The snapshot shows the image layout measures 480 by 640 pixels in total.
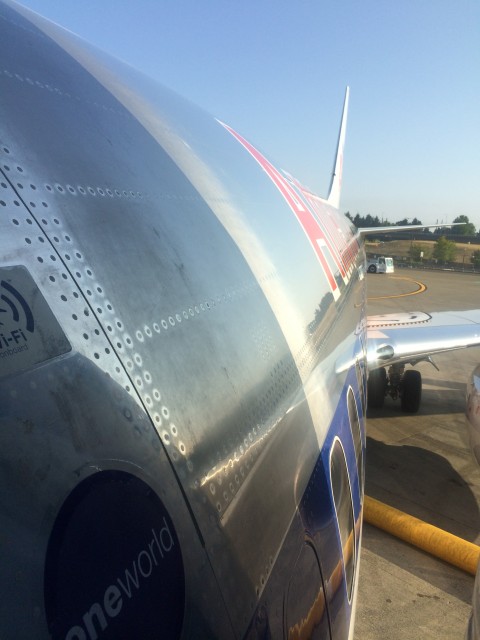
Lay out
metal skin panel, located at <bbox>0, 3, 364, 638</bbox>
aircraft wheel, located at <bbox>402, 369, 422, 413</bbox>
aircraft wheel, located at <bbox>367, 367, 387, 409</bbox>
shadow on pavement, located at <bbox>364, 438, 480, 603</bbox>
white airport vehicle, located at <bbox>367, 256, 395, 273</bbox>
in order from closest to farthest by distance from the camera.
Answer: metal skin panel, located at <bbox>0, 3, 364, 638</bbox> < shadow on pavement, located at <bbox>364, 438, 480, 603</bbox> < aircraft wheel, located at <bbox>402, 369, 422, 413</bbox> < aircraft wheel, located at <bbox>367, 367, 387, 409</bbox> < white airport vehicle, located at <bbox>367, 256, 395, 273</bbox>

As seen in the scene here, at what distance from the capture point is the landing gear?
1062 cm

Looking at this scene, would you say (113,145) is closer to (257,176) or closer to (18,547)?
(18,547)

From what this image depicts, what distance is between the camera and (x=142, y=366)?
157cm

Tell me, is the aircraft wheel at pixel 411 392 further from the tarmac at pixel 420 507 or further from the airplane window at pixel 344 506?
the airplane window at pixel 344 506

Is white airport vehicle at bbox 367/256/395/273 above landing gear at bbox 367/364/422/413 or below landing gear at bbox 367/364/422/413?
below

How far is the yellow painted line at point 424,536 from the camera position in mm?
→ 5730

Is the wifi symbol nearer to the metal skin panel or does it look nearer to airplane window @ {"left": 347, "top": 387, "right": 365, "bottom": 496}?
the metal skin panel

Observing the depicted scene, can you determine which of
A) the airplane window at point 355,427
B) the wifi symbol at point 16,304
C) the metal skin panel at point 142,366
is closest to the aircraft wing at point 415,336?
the airplane window at point 355,427

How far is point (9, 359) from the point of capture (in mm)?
1201

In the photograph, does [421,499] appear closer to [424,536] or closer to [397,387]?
[424,536]

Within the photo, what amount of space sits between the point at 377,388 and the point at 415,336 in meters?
1.44

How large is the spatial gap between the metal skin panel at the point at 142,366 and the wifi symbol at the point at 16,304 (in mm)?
92

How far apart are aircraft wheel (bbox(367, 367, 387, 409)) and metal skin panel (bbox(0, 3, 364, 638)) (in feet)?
27.0

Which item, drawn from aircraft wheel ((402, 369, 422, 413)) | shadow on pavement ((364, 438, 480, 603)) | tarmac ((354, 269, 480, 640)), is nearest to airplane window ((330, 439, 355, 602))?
tarmac ((354, 269, 480, 640))
